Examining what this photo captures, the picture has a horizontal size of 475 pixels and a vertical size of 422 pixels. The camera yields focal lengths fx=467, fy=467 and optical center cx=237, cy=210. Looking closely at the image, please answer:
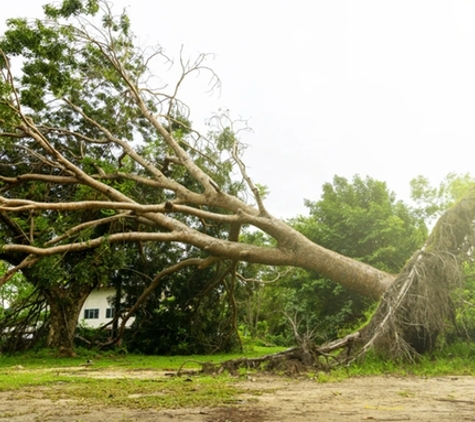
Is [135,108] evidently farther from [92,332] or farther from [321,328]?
[321,328]

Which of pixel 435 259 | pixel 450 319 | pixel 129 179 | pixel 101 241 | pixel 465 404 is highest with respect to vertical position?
pixel 129 179

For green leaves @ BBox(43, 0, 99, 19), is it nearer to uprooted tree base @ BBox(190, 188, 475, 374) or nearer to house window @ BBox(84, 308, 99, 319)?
uprooted tree base @ BBox(190, 188, 475, 374)

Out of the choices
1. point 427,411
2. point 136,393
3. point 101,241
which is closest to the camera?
point 427,411

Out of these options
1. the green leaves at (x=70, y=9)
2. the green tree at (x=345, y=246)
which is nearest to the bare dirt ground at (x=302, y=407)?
the green leaves at (x=70, y=9)

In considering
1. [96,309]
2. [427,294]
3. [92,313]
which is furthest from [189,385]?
[92,313]

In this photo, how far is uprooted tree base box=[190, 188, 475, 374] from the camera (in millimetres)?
6586

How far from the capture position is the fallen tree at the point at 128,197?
7.87 metres

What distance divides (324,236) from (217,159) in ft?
22.3

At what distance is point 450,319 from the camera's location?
8.19 metres

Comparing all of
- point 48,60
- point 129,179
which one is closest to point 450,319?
point 129,179

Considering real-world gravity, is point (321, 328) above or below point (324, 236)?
below

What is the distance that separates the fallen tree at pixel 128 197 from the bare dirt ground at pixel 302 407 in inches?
84.2

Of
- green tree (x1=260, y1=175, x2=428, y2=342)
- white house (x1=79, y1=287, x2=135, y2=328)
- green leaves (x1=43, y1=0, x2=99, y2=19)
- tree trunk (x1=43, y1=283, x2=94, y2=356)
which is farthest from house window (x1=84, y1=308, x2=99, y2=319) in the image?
green leaves (x1=43, y1=0, x2=99, y2=19)

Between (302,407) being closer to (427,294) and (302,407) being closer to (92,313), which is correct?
(427,294)
